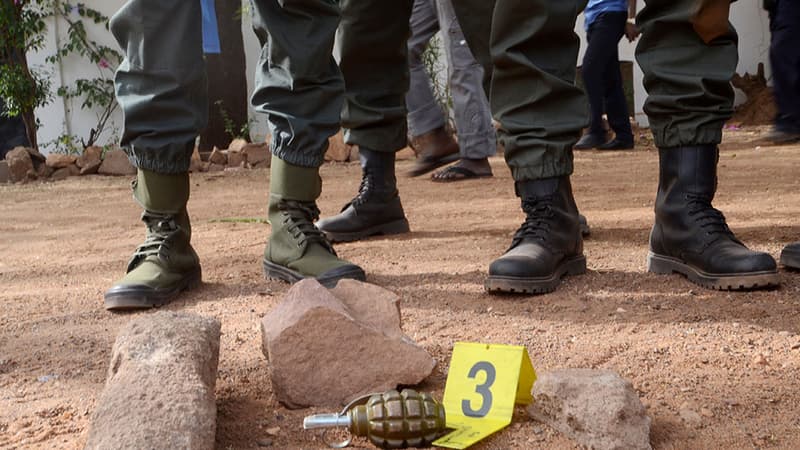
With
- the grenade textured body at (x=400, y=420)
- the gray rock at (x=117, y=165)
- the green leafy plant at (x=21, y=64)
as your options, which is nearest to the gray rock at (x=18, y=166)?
the gray rock at (x=117, y=165)

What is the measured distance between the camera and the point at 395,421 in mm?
1379

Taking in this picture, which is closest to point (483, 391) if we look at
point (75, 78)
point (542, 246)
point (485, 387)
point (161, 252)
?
point (485, 387)

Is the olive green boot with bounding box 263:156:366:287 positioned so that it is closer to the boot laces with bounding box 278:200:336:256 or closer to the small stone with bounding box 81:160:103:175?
the boot laces with bounding box 278:200:336:256

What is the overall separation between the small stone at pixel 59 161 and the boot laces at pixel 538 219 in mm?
5647

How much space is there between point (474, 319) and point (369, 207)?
1275 millimetres

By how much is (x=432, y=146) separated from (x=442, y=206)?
121 centimetres

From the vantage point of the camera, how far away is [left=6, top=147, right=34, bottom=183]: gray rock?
7035 millimetres

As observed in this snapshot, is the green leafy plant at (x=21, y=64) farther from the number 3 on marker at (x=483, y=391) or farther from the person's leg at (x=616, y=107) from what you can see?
the number 3 on marker at (x=483, y=391)

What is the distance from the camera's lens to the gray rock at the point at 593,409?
1343 millimetres

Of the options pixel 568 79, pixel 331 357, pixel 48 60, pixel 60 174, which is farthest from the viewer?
pixel 48 60

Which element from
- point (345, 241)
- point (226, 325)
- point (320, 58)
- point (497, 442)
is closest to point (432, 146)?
point (345, 241)

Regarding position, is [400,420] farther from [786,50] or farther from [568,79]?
[786,50]

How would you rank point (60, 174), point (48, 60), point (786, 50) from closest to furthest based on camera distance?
point (786, 50)
point (60, 174)
point (48, 60)

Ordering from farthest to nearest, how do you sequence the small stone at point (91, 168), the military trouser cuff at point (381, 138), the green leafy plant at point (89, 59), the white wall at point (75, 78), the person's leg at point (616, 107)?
the white wall at point (75, 78)
the green leafy plant at point (89, 59)
the person's leg at point (616, 107)
the small stone at point (91, 168)
the military trouser cuff at point (381, 138)
